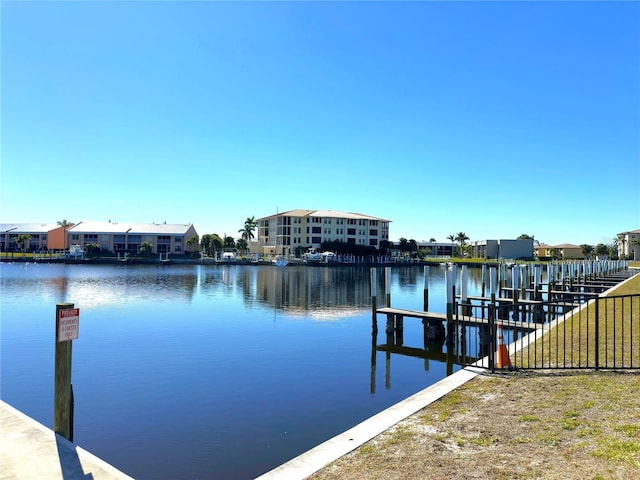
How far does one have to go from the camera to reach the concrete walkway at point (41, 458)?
6148mm

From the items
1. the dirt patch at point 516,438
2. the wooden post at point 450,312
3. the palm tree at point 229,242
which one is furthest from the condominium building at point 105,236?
the dirt patch at point 516,438

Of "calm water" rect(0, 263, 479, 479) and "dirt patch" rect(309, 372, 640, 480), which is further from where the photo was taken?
"calm water" rect(0, 263, 479, 479)

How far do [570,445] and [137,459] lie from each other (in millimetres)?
8485

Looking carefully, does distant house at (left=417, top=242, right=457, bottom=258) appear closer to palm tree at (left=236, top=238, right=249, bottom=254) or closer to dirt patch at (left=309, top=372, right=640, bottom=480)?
palm tree at (left=236, top=238, right=249, bottom=254)

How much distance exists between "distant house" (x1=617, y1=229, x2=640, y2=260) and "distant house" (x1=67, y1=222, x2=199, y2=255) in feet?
451

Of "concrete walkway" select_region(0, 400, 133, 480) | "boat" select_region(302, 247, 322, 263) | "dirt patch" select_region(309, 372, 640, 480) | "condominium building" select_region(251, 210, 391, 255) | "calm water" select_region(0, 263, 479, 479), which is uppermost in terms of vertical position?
"condominium building" select_region(251, 210, 391, 255)

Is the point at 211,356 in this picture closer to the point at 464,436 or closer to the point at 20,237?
the point at 464,436

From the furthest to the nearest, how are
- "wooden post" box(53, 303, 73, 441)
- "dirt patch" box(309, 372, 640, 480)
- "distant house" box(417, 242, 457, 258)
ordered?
"distant house" box(417, 242, 457, 258)
"wooden post" box(53, 303, 73, 441)
"dirt patch" box(309, 372, 640, 480)

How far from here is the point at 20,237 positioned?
142 m

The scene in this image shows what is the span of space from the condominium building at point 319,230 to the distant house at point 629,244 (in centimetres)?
7796

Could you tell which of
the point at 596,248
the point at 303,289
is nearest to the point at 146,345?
the point at 303,289

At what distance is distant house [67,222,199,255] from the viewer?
442ft

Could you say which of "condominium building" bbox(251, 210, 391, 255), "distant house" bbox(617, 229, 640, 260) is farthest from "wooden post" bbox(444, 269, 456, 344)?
"distant house" bbox(617, 229, 640, 260)

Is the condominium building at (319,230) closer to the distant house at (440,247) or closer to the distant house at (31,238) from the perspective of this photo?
the distant house at (440,247)
